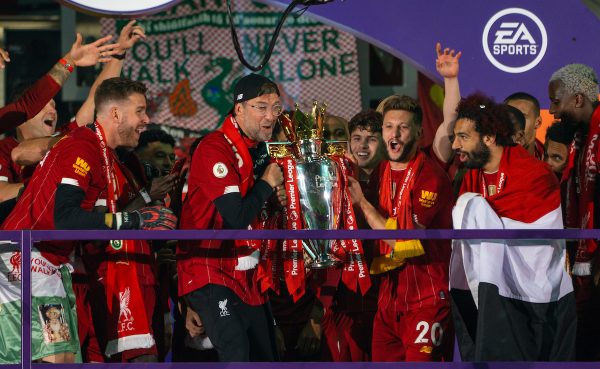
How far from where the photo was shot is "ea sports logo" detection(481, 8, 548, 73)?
7422 mm

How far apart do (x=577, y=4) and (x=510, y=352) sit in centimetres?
278

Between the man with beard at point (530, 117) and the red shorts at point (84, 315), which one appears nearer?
the red shorts at point (84, 315)

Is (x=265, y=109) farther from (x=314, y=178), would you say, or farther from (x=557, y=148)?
(x=557, y=148)

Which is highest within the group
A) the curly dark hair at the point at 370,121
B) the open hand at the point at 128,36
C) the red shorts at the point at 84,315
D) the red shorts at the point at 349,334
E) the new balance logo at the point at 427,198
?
the open hand at the point at 128,36

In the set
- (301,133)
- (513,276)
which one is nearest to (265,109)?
(301,133)

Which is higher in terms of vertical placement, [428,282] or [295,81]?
[295,81]

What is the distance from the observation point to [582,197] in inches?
256

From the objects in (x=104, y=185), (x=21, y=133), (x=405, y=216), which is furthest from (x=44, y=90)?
(x=405, y=216)

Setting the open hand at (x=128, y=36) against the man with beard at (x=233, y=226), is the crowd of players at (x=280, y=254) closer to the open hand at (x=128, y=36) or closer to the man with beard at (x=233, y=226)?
the man with beard at (x=233, y=226)

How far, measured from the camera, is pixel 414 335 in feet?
19.9

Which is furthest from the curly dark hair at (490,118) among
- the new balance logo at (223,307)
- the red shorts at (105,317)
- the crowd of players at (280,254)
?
the red shorts at (105,317)

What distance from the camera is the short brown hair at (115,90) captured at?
236 inches

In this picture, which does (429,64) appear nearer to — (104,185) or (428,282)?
(428,282)

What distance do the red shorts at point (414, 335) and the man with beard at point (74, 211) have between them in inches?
45.7
